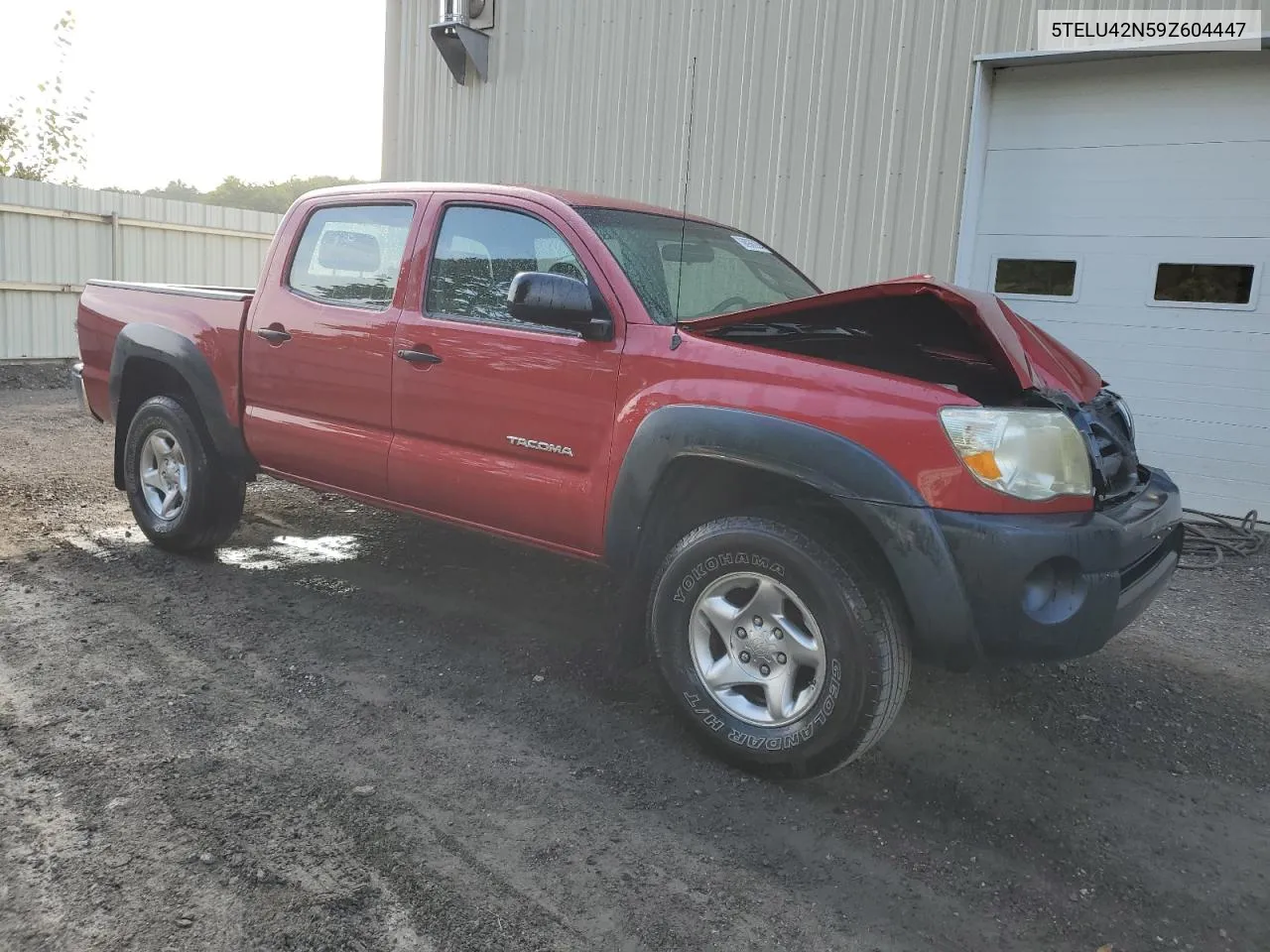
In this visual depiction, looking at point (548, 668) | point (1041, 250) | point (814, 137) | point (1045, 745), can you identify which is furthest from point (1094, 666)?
point (814, 137)

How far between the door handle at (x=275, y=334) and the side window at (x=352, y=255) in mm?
206

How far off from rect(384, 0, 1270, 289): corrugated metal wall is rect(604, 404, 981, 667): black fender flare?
16.9 ft

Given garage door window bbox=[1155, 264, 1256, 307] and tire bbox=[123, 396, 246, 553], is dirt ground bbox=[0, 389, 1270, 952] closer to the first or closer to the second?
tire bbox=[123, 396, 246, 553]

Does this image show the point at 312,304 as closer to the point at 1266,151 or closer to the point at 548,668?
the point at 548,668

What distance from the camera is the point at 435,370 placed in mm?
3922

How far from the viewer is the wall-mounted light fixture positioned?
10.1m

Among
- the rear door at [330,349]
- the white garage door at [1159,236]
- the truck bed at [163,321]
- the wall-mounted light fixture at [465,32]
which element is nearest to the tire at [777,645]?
the rear door at [330,349]

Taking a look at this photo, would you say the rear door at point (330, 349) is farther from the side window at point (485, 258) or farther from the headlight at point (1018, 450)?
the headlight at point (1018, 450)

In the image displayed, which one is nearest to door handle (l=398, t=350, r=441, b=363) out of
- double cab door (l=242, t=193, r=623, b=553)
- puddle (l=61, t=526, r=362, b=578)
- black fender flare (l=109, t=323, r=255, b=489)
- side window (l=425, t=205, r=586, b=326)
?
double cab door (l=242, t=193, r=623, b=553)

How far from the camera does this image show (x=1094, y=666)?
4.29m

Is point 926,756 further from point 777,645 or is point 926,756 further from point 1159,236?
point 1159,236

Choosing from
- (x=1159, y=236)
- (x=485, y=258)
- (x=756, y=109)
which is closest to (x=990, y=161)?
(x=1159, y=236)

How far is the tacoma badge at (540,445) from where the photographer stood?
358 cm

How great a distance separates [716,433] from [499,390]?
0.98 m
